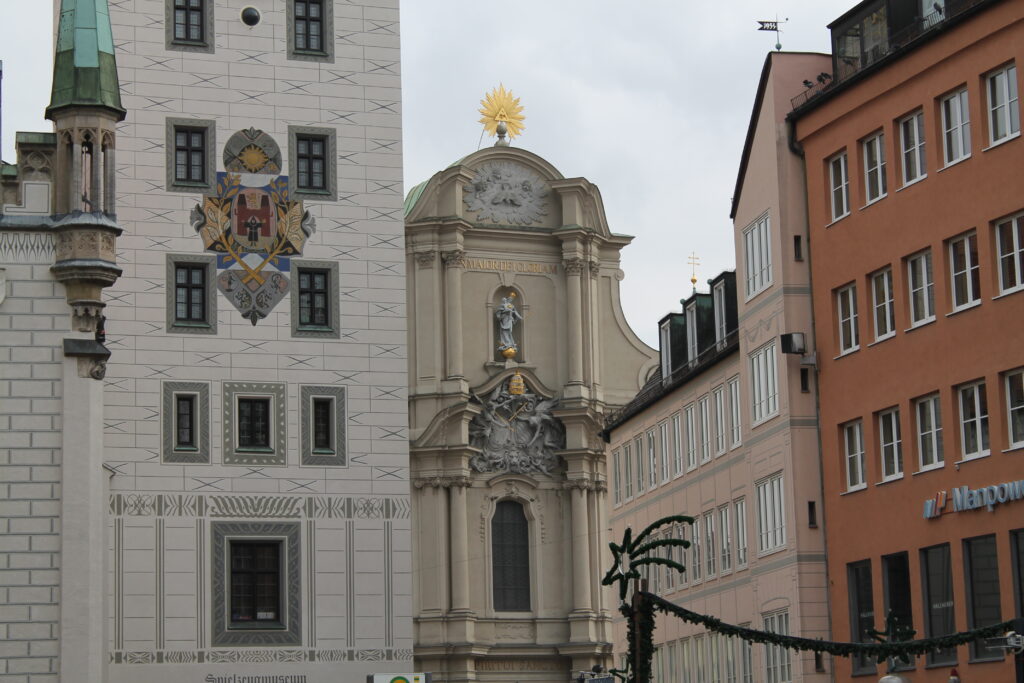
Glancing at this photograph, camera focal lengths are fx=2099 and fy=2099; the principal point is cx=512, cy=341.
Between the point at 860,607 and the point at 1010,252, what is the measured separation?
33.0 feet

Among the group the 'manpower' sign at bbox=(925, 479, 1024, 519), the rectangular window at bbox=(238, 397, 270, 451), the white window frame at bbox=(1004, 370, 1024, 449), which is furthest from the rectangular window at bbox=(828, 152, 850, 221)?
the rectangular window at bbox=(238, 397, 270, 451)

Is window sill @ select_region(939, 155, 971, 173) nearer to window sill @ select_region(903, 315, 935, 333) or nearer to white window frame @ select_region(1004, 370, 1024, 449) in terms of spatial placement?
window sill @ select_region(903, 315, 935, 333)

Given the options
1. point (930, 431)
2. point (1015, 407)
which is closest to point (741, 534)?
point (930, 431)

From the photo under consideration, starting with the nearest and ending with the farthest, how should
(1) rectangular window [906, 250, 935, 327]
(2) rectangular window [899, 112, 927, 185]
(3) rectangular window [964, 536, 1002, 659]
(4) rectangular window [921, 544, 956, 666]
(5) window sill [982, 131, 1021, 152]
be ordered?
(5) window sill [982, 131, 1021, 152]
(3) rectangular window [964, 536, 1002, 659]
(4) rectangular window [921, 544, 956, 666]
(1) rectangular window [906, 250, 935, 327]
(2) rectangular window [899, 112, 927, 185]

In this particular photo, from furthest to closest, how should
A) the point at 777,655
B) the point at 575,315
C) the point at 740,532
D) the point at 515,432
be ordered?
the point at 575,315
the point at 515,432
the point at 740,532
the point at 777,655

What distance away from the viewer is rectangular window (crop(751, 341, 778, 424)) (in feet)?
166

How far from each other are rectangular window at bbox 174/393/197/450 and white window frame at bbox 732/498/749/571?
46.1ft

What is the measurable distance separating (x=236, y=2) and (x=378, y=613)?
1698 centimetres

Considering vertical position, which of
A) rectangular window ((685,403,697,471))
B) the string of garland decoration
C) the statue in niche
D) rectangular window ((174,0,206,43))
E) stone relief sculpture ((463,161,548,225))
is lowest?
the string of garland decoration

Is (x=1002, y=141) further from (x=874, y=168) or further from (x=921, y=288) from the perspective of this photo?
(x=874, y=168)

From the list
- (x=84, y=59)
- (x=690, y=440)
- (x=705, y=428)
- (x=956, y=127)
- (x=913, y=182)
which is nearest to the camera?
(x=956, y=127)

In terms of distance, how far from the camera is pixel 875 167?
4647 centimetres

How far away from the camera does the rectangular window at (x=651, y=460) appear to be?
6269 centimetres

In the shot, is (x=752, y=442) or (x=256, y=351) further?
(x=256, y=351)
